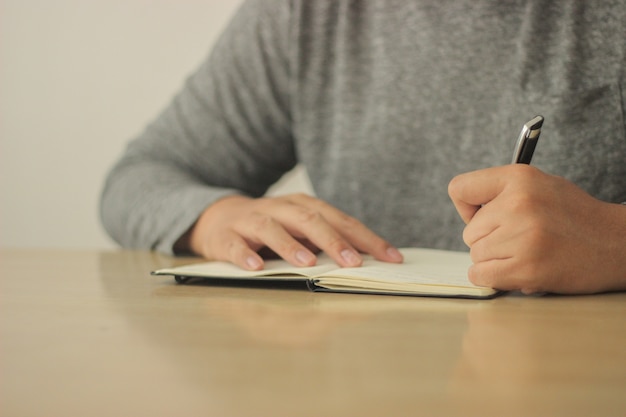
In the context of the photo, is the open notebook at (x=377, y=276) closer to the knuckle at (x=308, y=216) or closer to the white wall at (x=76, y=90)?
the knuckle at (x=308, y=216)

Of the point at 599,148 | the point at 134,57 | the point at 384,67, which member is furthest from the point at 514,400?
the point at 134,57

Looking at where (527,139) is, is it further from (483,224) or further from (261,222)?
(261,222)

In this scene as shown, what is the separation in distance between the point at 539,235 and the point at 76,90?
6.22 feet

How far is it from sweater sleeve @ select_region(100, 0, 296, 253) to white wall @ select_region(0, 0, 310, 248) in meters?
0.92

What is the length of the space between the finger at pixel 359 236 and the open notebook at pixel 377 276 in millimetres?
14

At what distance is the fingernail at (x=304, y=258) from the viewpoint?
0.79 metres

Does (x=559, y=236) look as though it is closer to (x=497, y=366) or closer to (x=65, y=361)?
(x=497, y=366)

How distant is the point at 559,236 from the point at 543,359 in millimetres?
256

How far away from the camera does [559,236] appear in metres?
0.66

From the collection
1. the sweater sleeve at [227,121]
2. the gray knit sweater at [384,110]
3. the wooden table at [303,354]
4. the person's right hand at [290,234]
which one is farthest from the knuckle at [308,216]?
the sweater sleeve at [227,121]

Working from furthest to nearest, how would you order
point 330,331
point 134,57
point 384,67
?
point 134,57, point 384,67, point 330,331

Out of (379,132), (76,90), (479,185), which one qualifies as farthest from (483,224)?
(76,90)

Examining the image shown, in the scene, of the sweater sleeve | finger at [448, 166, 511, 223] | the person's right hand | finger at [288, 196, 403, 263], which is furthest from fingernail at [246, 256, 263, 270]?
→ the sweater sleeve

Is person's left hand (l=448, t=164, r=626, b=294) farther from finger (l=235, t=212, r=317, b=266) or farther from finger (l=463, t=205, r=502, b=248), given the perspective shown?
finger (l=235, t=212, r=317, b=266)
